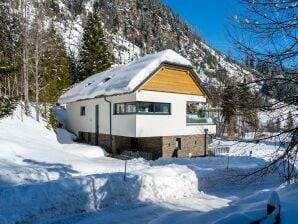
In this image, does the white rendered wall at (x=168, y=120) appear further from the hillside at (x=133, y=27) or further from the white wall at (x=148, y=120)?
the hillside at (x=133, y=27)

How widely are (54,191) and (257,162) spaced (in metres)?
11.0

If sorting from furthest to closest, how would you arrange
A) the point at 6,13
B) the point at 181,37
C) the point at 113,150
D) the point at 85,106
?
the point at 181,37 → the point at 6,13 → the point at 85,106 → the point at 113,150

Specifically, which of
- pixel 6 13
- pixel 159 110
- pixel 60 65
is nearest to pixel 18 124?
pixel 159 110

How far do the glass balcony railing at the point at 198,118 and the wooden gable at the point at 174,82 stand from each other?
5.08 feet

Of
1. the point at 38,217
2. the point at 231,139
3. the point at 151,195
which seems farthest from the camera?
the point at 151,195

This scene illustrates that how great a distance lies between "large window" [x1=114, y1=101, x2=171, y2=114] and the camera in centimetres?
1920

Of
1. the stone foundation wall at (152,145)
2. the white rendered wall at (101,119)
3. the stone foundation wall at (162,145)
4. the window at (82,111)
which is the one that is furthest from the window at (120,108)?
the window at (82,111)

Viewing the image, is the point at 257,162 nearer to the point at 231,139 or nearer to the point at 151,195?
the point at 151,195

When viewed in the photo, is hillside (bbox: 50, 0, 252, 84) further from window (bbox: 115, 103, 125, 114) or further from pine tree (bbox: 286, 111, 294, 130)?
pine tree (bbox: 286, 111, 294, 130)

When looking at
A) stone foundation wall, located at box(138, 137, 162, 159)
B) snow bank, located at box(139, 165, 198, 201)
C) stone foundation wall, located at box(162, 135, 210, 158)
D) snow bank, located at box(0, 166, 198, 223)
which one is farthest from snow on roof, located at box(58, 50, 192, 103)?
snow bank, located at box(0, 166, 198, 223)

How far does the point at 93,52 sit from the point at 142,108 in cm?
2156

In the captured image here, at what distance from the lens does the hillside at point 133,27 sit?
90.6 meters

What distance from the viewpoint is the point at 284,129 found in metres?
5.90

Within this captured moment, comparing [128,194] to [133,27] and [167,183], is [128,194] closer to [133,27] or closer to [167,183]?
[167,183]
